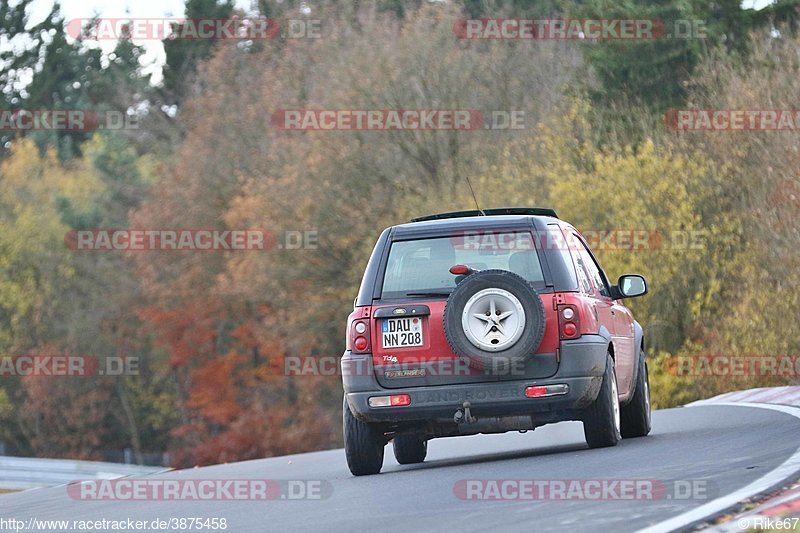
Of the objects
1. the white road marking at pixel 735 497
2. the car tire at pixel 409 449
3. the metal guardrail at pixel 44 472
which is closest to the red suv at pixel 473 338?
the car tire at pixel 409 449

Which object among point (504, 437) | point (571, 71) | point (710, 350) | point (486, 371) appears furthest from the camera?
point (571, 71)

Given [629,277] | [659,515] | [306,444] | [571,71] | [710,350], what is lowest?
[306,444]

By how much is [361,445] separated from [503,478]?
6.15 ft

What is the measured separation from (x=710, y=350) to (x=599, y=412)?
22571 millimetres

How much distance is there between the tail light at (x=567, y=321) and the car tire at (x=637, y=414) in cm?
247

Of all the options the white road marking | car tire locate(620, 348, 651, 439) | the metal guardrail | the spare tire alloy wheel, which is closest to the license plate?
the spare tire alloy wheel

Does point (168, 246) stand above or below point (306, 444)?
above

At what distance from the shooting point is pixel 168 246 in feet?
177

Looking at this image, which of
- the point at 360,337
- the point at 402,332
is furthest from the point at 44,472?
the point at 402,332

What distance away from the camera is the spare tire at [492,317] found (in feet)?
35.3

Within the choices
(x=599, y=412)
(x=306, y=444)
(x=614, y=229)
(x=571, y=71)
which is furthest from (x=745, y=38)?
(x=599, y=412)

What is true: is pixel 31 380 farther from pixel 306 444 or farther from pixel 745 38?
pixel 745 38

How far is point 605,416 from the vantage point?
11.7 metres

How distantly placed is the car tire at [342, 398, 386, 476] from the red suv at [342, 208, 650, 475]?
1 centimetres
